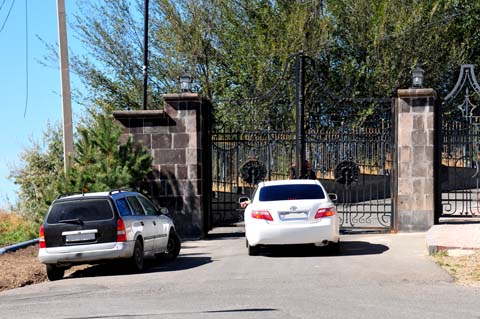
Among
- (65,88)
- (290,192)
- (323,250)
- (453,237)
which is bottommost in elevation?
(323,250)

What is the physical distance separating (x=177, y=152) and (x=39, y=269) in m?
5.73

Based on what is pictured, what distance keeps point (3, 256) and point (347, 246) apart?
7.15 metres

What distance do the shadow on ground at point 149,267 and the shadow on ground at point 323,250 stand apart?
1.52 meters

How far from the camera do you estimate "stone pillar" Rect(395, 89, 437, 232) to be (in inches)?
778

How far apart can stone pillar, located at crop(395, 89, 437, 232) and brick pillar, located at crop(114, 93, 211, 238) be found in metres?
4.84

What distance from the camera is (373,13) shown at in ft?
107

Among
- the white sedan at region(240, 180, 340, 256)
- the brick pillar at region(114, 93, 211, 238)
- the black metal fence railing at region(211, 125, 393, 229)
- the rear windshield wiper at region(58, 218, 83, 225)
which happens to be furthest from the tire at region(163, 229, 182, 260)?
the black metal fence railing at region(211, 125, 393, 229)

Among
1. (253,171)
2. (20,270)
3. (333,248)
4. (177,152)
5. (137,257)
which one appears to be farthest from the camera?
(253,171)

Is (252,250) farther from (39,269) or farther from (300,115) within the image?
(300,115)

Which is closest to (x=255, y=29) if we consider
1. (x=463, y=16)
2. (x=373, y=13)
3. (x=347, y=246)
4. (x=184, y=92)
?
(x=373, y=13)

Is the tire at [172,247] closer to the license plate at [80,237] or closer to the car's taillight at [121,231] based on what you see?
the car's taillight at [121,231]

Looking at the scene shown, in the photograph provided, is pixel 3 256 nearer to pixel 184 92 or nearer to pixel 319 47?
pixel 184 92

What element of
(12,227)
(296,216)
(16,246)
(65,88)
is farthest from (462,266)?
(12,227)

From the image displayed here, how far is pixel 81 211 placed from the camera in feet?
47.3
